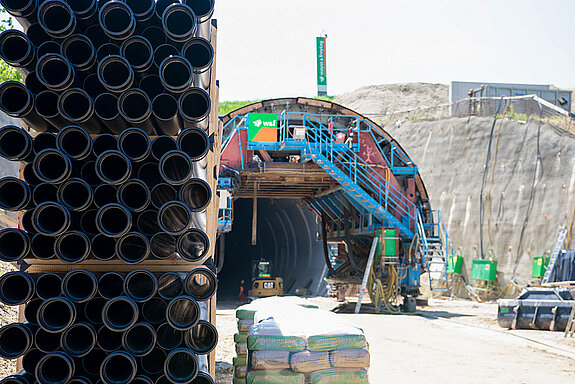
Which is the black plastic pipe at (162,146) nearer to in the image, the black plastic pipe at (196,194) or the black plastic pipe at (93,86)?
the black plastic pipe at (196,194)

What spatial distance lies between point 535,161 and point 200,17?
25565 millimetres

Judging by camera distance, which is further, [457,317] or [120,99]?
[457,317]

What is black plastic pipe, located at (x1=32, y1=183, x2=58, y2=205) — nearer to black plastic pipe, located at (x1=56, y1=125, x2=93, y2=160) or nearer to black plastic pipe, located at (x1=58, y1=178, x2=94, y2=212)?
black plastic pipe, located at (x1=58, y1=178, x2=94, y2=212)

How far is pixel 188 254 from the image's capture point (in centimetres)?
438

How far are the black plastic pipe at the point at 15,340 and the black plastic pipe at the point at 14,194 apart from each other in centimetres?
82

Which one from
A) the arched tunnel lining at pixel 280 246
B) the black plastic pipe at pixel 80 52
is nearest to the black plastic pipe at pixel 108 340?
the black plastic pipe at pixel 80 52

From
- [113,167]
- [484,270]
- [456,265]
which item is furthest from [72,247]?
[456,265]

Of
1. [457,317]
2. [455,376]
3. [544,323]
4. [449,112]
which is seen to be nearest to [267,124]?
[457,317]

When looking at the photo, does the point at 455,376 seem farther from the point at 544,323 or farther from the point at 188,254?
the point at 544,323

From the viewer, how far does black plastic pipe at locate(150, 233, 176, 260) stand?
4.35 meters

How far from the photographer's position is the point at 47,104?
4.28m

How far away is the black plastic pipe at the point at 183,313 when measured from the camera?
3992mm

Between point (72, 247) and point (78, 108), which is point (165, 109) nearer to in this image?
point (78, 108)

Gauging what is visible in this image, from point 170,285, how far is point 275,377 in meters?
1.26
